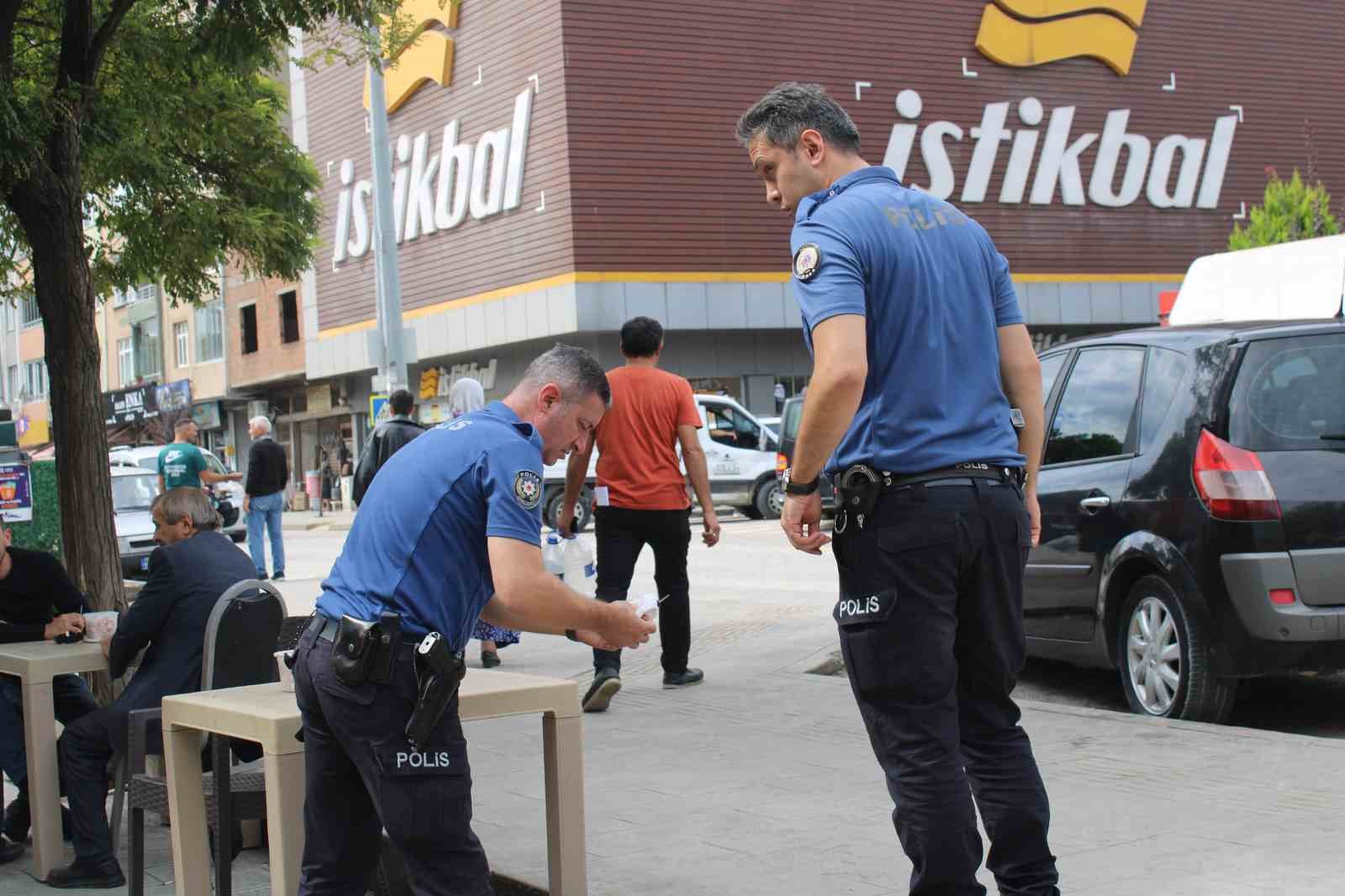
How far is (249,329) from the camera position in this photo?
4997 centimetres

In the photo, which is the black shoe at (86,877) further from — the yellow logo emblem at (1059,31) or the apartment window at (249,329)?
the apartment window at (249,329)

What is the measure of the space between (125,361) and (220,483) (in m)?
38.0

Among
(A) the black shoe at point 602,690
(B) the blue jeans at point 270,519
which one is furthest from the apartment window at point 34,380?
(A) the black shoe at point 602,690

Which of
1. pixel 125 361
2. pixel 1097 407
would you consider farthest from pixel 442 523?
pixel 125 361

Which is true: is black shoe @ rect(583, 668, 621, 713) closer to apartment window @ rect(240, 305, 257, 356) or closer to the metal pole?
the metal pole

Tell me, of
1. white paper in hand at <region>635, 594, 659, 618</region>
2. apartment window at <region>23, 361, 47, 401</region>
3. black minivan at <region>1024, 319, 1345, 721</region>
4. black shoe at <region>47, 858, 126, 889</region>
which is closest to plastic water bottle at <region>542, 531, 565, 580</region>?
black minivan at <region>1024, 319, 1345, 721</region>

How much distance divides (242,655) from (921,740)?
8.29 feet

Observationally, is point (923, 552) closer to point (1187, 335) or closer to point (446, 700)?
point (446, 700)

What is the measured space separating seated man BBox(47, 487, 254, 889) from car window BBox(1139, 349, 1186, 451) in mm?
3854

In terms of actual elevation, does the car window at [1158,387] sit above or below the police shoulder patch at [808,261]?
below

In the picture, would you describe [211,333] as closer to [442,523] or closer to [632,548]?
[632,548]

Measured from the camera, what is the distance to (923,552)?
3.68m

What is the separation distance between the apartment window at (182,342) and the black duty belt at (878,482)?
2087 inches

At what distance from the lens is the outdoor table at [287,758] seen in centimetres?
401
